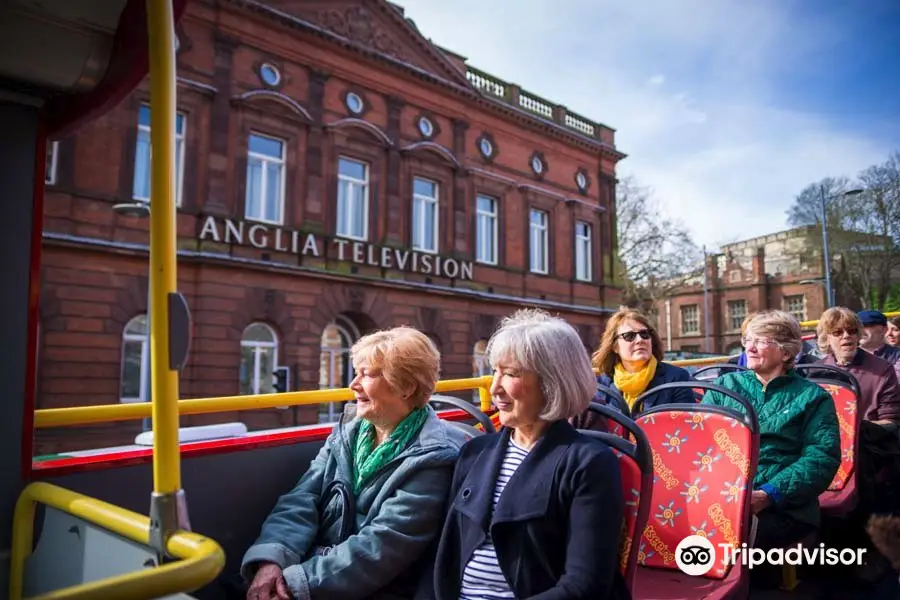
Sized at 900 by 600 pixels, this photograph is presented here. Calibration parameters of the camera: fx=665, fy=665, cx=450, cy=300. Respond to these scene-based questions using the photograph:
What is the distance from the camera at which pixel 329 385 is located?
16.0 meters

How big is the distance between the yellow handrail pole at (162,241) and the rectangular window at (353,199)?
15235mm

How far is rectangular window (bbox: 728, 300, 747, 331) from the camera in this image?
49281 millimetres

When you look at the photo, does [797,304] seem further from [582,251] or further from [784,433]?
[784,433]

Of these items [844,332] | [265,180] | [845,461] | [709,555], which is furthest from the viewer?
[265,180]

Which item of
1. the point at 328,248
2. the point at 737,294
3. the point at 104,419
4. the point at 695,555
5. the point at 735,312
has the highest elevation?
the point at 737,294

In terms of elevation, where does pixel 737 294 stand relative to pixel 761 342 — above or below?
above

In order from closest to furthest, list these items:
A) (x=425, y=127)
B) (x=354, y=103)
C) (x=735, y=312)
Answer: (x=354, y=103)
(x=425, y=127)
(x=735, y=312)

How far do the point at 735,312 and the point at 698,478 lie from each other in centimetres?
5110

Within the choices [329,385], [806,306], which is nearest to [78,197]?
[329,385]

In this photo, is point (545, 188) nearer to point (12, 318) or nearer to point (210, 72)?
point (210, 72)

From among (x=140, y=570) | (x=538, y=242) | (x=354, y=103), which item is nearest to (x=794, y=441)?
(x=140, y=570)

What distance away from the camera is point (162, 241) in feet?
4.34

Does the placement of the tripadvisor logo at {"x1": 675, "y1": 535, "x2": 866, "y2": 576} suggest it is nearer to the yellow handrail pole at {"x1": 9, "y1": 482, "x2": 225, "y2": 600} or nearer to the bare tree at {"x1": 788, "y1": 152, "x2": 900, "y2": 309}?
the yellow handrail pole at {"x1": 9, "y1": 482, "x2": 225, "y2": 600}

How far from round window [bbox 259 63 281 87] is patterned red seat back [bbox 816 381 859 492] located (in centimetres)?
1404
